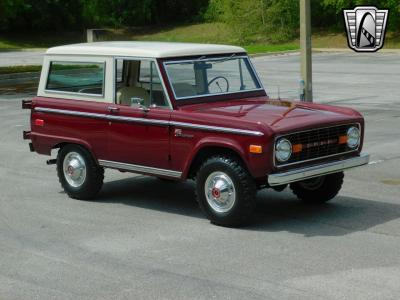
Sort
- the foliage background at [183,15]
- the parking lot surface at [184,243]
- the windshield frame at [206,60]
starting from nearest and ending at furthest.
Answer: the parking lot surface at [184,243] → the windshield frame at [206,60] → the foliage background at [183,15]

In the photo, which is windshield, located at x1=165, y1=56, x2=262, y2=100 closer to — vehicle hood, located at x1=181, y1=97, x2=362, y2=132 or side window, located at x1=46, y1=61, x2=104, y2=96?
vehicle hood, located at x1=181, y1=97, x2=362, y2=132

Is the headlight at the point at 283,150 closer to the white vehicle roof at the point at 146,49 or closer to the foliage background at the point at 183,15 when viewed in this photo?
the white vehicle roof at the point at 146,49

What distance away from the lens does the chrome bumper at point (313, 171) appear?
8.02 meters

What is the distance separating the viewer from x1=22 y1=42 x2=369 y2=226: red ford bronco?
823 centimetres

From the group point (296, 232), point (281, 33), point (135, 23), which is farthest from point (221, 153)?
point (135, 23)

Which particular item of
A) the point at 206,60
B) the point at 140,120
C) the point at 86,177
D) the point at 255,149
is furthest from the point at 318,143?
the point at 86,177

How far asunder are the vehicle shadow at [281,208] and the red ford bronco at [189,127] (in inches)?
11.7

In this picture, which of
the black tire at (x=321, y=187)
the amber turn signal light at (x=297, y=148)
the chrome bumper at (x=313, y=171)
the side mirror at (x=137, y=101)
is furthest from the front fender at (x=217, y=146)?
the black tire at (x=321, y=187)

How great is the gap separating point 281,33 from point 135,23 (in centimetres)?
2390

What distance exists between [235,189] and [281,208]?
129 centimetres

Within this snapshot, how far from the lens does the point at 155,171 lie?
9.09 meters

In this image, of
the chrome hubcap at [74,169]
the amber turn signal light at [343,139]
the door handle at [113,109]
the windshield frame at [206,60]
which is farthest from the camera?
the chrome hubcap at [74,169]

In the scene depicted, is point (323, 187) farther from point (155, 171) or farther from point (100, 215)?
point (100, 215)

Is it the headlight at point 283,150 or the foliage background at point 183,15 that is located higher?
the foliage background at point 183,15
